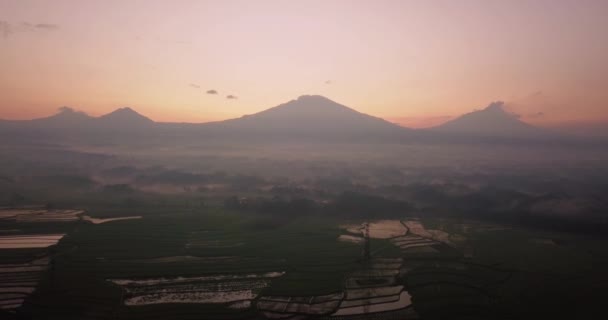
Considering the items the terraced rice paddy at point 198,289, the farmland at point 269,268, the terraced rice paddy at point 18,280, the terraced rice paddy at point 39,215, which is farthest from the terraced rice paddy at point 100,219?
the terraced rice paddy at point 198,289

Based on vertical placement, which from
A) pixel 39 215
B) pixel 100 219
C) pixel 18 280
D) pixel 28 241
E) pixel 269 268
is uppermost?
pixel 39 215

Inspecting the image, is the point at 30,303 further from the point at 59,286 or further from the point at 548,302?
the point at 548,302

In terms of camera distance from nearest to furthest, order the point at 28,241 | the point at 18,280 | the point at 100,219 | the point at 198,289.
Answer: the point at 198,289, the point at 18,280, the point at 28,241, the point at 100,219

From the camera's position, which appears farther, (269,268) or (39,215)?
(39,215)

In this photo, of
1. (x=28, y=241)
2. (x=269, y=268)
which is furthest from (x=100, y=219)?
(x=269, y=268)

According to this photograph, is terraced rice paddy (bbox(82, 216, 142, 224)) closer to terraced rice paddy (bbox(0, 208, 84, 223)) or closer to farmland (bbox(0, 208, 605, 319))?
farmland (bbox(0, 208, 605, 319))

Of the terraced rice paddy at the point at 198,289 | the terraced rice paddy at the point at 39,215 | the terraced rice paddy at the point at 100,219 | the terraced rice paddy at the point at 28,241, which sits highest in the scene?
the terraced rice paddy at the point at 39,215

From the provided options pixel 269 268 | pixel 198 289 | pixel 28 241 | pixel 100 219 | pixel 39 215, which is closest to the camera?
pixel 198 289

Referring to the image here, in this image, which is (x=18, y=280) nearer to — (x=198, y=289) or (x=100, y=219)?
(x=198, y=289)

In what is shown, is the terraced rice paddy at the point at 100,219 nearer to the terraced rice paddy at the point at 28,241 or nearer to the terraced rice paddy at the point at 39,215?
the terraced rice paddy at the point at 39,215

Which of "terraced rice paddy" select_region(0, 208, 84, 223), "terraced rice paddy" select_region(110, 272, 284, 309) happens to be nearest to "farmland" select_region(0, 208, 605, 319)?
"terraced rice paddy" select_region(110, 272, 284, 309)

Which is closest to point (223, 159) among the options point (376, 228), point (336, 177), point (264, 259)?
point (336, 177)

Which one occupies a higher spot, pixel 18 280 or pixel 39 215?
pixel 39 215
